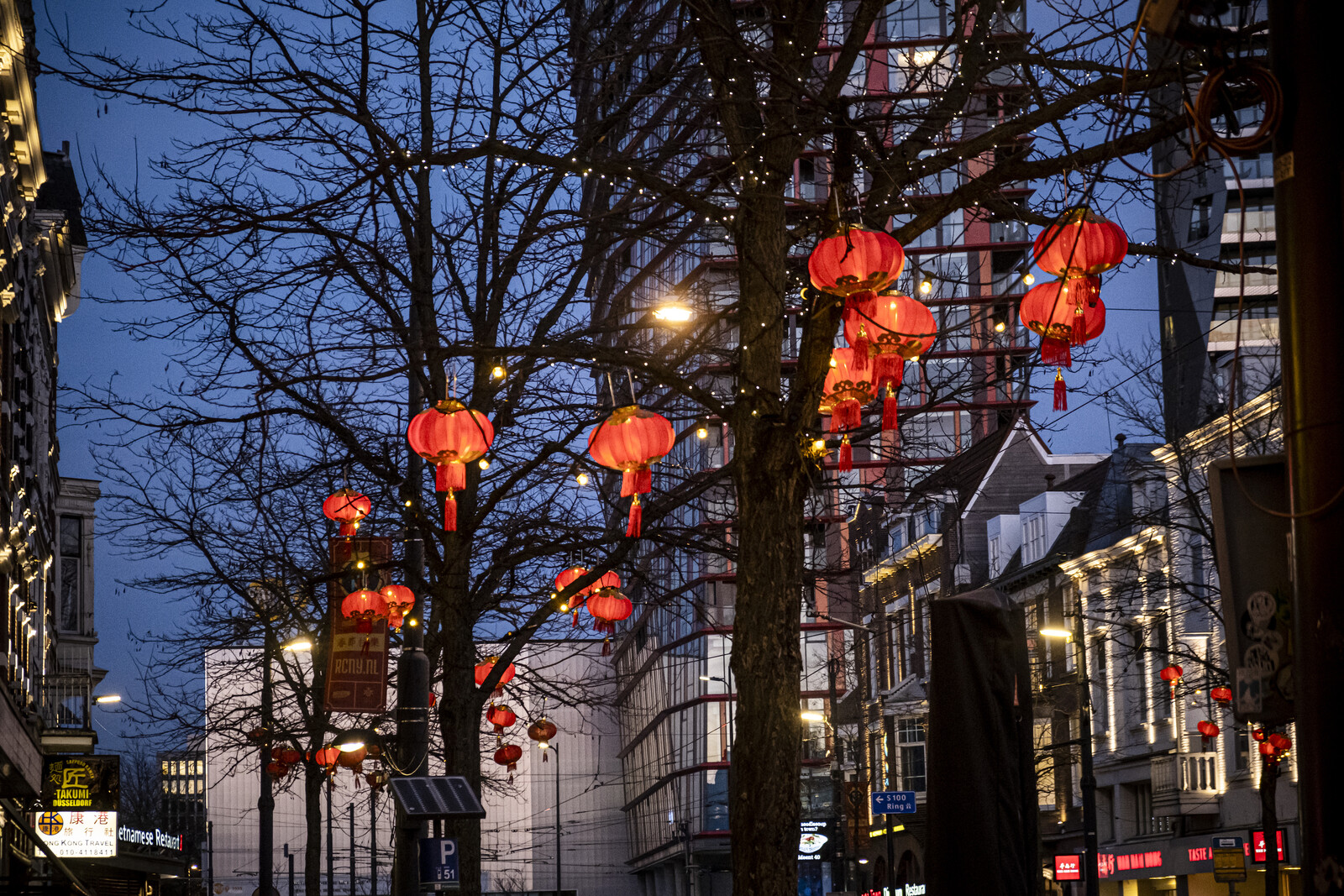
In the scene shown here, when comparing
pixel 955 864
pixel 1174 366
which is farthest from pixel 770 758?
pixel 1174 366

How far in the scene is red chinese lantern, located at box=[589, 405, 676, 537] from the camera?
11.2 meters


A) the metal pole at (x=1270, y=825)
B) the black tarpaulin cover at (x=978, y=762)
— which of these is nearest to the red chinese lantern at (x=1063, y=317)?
the black tarpaulin cover at (x=978, y=762)

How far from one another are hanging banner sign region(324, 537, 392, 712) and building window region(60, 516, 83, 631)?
36784mm

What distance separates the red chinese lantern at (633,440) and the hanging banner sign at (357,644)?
181 inches

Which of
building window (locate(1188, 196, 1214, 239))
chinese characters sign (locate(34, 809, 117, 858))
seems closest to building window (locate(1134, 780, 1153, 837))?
building window (locate(1188, 196, 1214, 239))

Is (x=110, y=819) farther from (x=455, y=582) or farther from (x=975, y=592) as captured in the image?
(x=975, y=592)

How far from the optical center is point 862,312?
9.13 m

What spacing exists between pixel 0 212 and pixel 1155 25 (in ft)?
78.2

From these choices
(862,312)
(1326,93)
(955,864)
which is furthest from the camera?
(862,312)

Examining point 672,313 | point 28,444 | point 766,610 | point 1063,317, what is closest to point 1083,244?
point 1063,317

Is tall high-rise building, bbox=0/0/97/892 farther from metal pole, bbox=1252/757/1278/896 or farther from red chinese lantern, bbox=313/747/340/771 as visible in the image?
metal pole, bbox=1252/757/1278/896

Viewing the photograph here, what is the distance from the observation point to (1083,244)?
28.9ft

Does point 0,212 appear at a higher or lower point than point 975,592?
higher

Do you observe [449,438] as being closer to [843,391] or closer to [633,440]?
[633,440]
